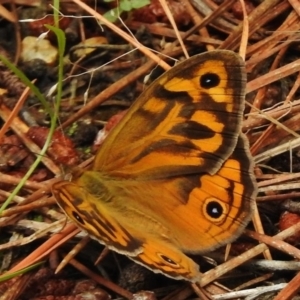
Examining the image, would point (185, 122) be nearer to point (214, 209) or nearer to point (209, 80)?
point (209, 80)

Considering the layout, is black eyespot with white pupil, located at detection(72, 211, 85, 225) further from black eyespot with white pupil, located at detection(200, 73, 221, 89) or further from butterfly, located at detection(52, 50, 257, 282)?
black eyespot with white pupil, located at detection(200, 73, 221, 89)

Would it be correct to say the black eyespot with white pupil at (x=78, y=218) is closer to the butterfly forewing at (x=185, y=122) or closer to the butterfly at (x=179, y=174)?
the butterfly at (x=179, y=174)

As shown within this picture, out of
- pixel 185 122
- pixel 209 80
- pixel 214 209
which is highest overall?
pixel 209 80

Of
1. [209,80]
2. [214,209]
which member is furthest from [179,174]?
[209,80]

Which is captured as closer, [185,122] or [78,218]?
[78,218]

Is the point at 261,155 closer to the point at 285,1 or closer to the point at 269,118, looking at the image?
the point at 269,118

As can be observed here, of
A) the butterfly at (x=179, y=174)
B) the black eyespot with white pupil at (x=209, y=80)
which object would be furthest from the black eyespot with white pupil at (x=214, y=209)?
the black eyespot with white pupil at (x=209, y=80)
